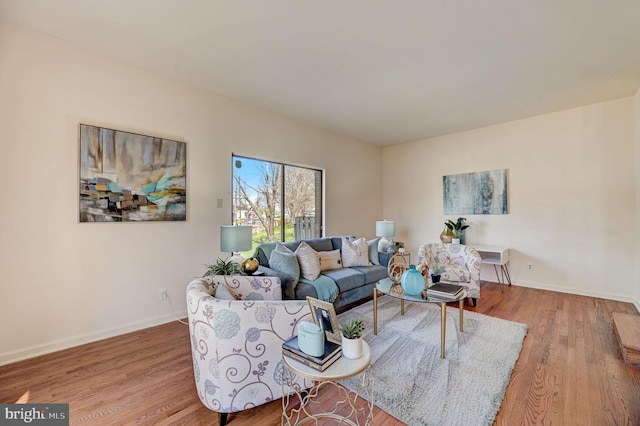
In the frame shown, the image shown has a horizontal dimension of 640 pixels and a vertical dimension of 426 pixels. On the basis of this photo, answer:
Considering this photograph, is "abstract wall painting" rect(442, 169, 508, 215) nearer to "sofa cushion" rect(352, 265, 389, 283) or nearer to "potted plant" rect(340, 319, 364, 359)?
"sofa cushion" rect(352, 265, 389, 283)

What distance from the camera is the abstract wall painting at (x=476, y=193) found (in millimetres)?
4668

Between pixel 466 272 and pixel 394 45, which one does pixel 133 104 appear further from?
pixel 466 272

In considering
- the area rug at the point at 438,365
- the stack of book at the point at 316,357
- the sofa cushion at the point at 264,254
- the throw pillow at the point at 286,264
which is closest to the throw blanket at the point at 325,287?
→ the throw pillow at the point at 286,264

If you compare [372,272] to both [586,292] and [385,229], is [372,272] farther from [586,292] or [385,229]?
[586,292]

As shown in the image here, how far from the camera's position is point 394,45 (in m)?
2.50

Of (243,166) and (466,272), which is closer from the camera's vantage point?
(466,272)

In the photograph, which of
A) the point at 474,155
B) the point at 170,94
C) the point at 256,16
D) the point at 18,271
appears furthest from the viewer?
the point at 474,155

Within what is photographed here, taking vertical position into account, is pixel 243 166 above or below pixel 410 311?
above

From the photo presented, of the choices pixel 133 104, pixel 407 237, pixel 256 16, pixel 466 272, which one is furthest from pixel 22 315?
pixel 407 237

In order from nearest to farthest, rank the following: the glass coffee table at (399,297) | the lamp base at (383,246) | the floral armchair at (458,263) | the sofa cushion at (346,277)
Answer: the glass coffee table at (399,297) → the sofa cushion at (346,277) → the floral armchair at (458,263) → the lamp base at (383,246)

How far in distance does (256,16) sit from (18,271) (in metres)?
2.90

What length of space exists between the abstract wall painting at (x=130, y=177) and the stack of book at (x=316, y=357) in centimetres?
240

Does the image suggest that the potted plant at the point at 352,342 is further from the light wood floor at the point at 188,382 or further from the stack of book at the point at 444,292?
the stack of book at the point at 444,292

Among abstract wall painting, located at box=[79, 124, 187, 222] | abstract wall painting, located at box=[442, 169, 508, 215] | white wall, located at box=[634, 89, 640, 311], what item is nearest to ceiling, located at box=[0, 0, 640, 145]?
white wall, located at box=[634, 89, 640, 311]
